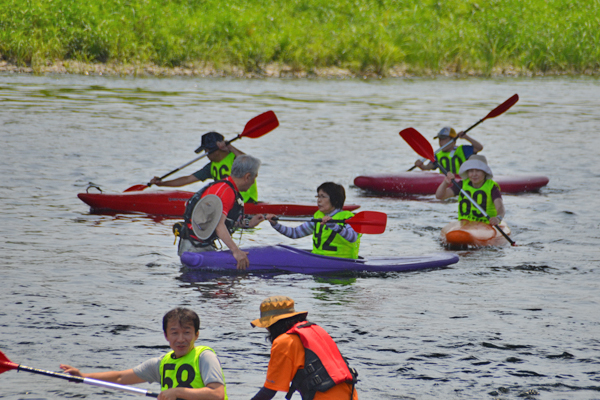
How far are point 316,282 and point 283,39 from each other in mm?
22233

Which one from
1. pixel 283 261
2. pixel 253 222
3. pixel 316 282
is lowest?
pixel 316 282

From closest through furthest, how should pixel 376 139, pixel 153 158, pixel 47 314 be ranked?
pixel 47 314 < pixel 153 158 < pixel 376 139

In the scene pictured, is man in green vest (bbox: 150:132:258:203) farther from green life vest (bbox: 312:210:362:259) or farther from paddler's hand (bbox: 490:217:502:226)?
paddler's hand (bbox: 490:217:502:226)

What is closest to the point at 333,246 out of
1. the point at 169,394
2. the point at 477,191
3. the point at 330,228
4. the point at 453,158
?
the point at 330,228

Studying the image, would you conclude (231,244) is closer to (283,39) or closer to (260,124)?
(260,124)

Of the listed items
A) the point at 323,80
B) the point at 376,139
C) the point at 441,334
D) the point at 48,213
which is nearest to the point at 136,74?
the point at 323,80

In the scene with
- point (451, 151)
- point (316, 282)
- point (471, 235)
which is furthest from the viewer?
point (451, 151)

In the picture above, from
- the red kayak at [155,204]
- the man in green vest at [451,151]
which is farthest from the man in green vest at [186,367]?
the man in green vest at [451,151]

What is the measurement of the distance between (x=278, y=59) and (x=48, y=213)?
65.0 feet

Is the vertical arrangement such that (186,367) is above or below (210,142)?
below

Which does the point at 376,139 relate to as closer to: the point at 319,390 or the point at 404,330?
the point at 404,330

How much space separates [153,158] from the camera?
14398mm

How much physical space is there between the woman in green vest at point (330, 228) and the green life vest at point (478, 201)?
180 cm

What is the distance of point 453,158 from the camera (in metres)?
10.3
